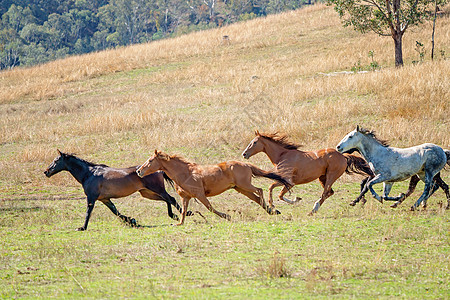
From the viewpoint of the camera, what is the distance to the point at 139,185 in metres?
11.6

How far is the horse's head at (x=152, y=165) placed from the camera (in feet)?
36.0

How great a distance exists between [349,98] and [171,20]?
65487mm

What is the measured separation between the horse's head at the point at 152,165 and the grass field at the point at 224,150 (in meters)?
1.04

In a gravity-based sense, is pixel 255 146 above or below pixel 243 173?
above

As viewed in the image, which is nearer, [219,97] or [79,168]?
[79,168]

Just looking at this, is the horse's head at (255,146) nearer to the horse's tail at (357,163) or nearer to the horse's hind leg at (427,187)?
the horse's tail at (357,163)

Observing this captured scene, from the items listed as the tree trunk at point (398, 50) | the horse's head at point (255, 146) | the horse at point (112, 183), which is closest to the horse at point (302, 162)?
the horse's head at point (255, 146)

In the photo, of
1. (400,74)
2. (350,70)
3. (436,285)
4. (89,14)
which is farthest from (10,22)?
(436,285)

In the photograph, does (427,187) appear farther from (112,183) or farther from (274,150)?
(112,183)

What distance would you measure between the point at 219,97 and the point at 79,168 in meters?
13.8

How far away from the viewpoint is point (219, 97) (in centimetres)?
2505

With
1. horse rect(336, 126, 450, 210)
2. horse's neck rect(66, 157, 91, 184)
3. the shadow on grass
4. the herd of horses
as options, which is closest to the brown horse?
the herd of horses

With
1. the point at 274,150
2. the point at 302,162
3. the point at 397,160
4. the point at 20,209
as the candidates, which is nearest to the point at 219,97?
the point at 274,150

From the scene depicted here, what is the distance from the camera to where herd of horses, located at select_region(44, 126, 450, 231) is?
439 inches
